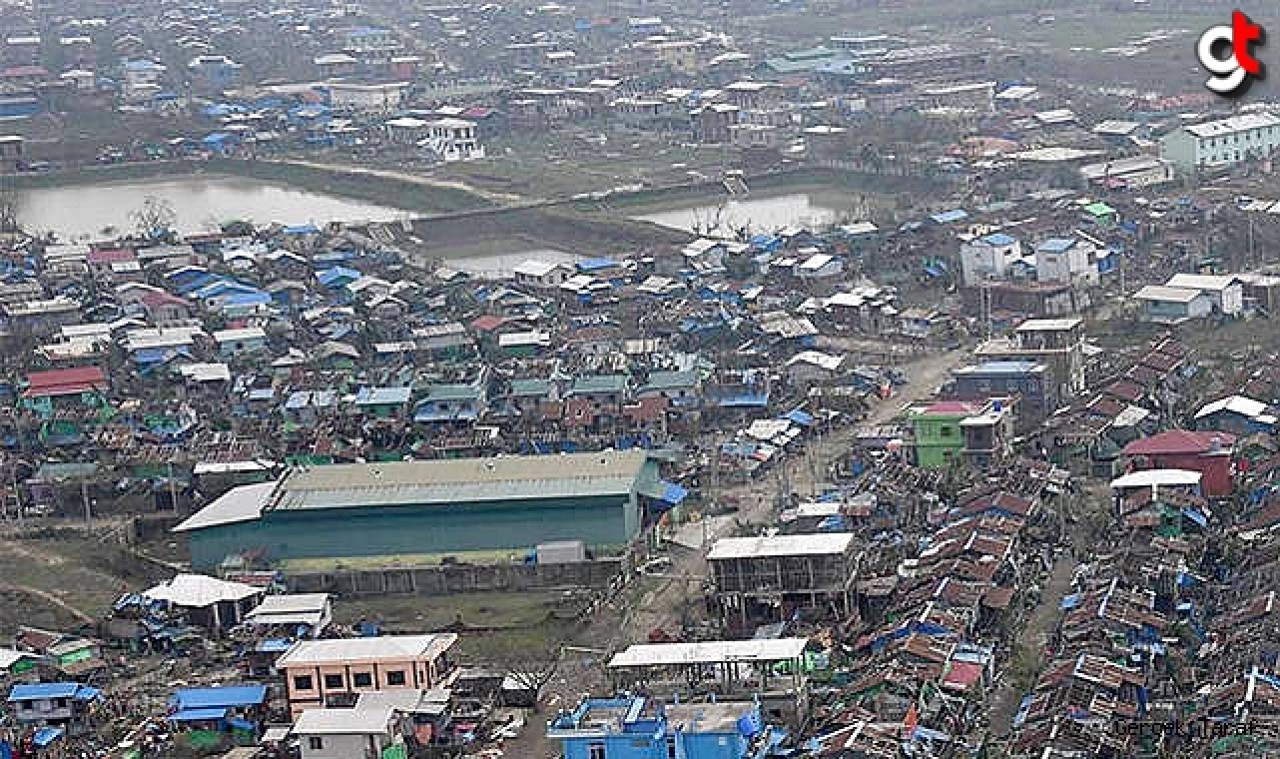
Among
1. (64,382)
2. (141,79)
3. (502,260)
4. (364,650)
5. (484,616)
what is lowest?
(502,260)

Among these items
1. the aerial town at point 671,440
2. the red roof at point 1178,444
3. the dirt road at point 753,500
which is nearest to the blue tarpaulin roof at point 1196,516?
the aerial town at point 671,440

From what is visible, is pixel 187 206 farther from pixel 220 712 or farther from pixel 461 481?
pixel 220 712

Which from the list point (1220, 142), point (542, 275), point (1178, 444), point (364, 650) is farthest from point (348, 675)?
point (1220, 142)

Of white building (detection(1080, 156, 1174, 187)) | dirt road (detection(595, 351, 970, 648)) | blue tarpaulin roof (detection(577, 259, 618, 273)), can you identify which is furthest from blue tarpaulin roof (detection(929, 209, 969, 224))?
dirt road (detection(595, 351, 970, 648))

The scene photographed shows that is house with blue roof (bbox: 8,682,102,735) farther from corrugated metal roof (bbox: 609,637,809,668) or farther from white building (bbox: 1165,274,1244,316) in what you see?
white building (bbox: 1165,274,1244,316)

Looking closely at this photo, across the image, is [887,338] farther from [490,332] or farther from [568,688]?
[568,688]
